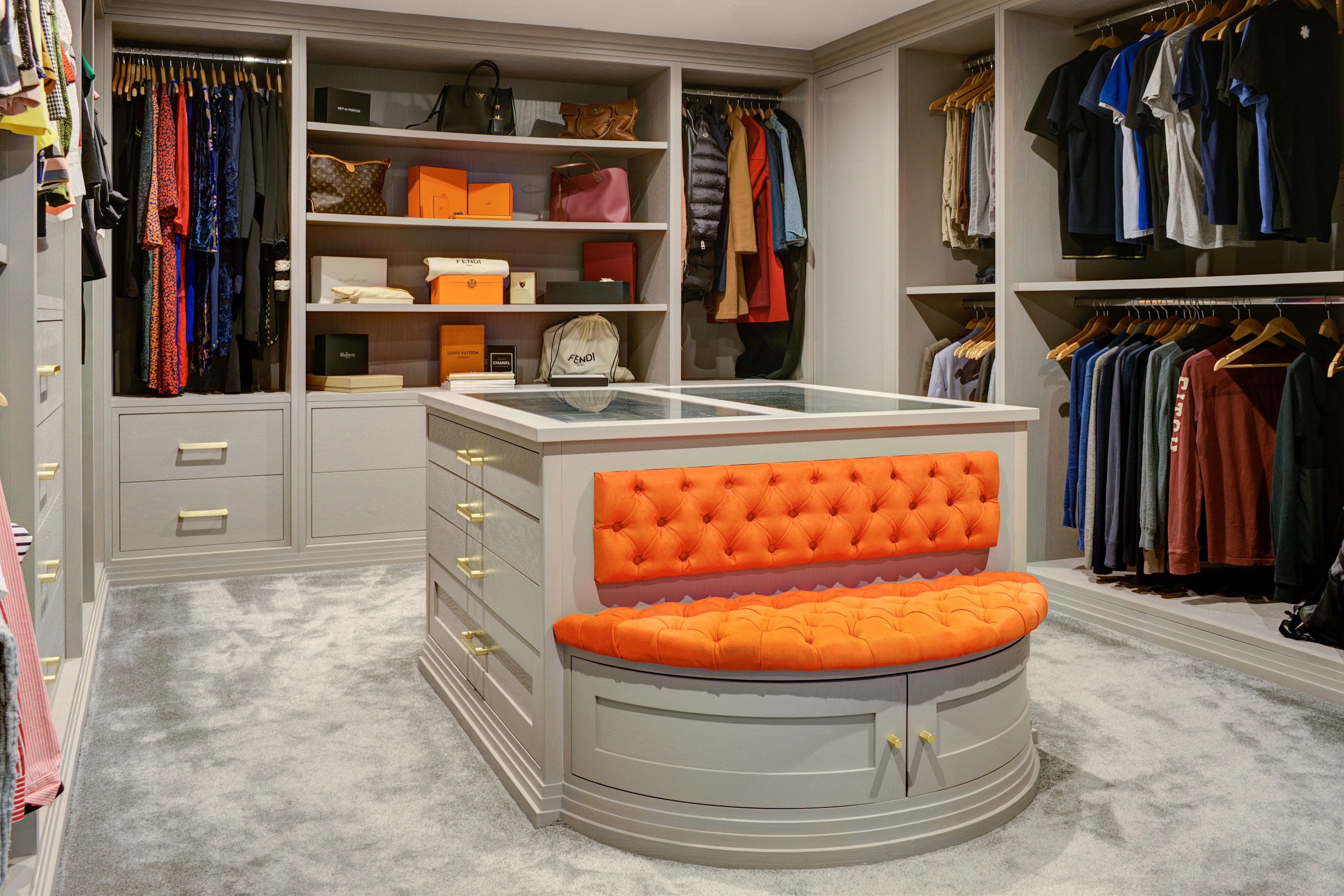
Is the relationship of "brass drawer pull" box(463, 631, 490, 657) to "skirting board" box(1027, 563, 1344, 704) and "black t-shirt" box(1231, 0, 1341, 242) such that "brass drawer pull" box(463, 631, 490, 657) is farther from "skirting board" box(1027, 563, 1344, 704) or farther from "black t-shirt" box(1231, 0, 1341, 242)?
"black t-shirt" box(1231, 0, 1341, 242)

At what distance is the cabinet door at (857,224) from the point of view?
501cm

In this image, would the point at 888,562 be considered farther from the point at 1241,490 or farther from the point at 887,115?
the point at 887,115

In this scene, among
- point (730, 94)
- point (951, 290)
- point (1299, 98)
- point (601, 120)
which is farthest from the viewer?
point (730, 94)

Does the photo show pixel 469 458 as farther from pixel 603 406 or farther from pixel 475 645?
pixel 475 645

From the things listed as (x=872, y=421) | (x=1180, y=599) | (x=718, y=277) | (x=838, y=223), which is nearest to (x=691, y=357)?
(x=718, y=277)

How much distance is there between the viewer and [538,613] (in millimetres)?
2396

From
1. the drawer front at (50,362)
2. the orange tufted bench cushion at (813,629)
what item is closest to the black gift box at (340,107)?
the drawer front at (50,362)

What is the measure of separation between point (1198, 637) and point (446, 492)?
7.65ft

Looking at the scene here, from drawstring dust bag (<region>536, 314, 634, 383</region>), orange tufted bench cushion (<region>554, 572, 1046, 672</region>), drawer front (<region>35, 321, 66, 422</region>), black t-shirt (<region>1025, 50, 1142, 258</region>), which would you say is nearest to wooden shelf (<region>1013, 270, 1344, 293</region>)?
black t-shirt (<region>1025, 50, 1142, 258</region>)

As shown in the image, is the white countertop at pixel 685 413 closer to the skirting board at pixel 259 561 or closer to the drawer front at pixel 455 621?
the drawer front at pixel 455 621

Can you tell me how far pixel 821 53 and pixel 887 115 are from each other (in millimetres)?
632

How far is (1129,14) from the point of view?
418 cm

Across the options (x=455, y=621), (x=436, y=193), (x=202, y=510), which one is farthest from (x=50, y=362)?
(x=436, y=193)

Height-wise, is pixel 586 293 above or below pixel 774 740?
above
